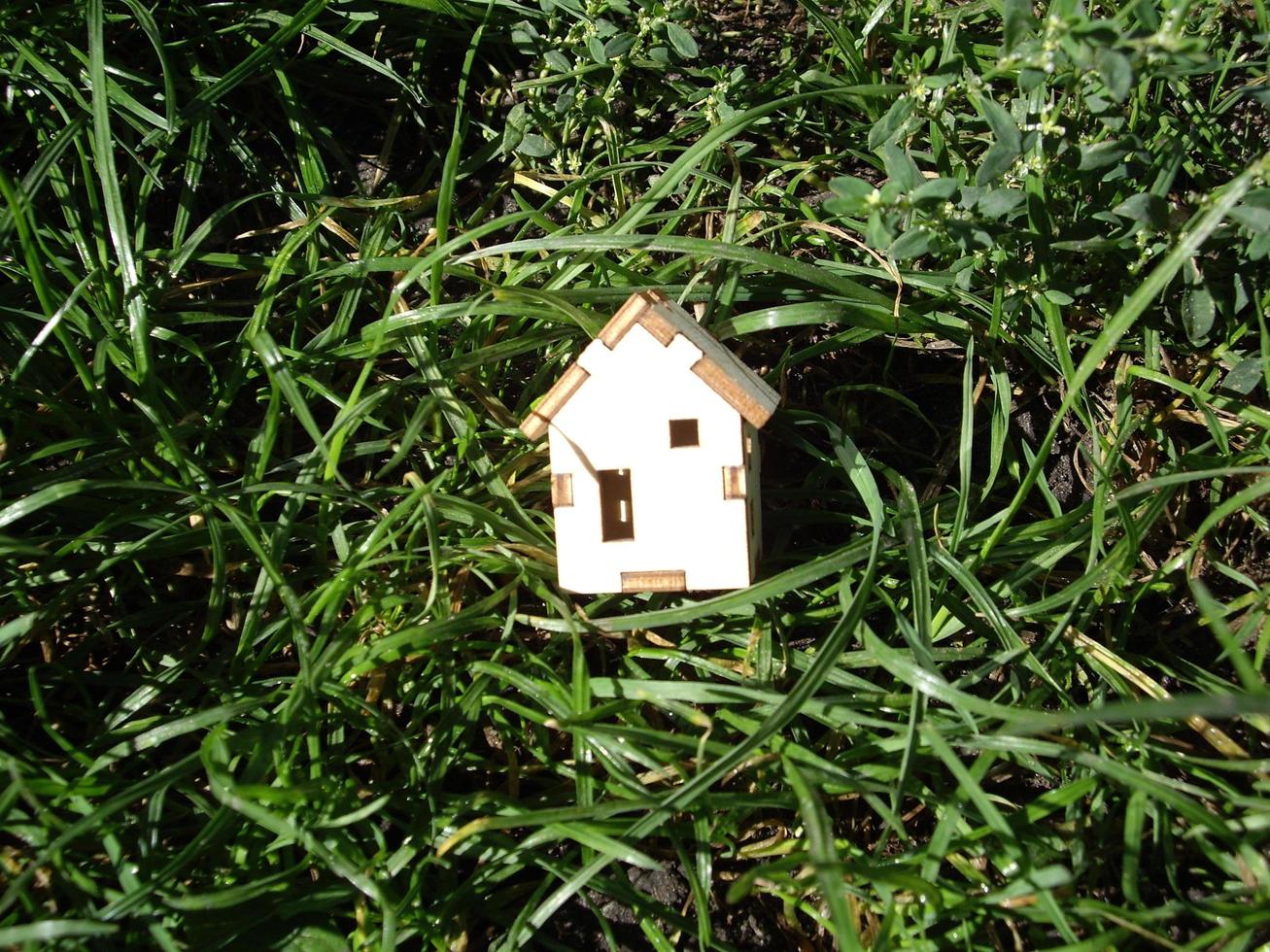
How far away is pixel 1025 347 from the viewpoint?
185 cm

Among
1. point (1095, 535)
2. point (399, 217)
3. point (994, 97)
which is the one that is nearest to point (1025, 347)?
point (1095, 535)

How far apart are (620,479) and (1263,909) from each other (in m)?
1.13

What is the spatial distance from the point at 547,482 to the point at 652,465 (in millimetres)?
327

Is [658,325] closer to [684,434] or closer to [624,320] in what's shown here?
[624,320]

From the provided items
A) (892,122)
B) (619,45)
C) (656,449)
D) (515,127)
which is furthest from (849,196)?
(515,127)

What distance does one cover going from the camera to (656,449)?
1548 mm

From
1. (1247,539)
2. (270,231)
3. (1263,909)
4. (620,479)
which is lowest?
(1263,909)

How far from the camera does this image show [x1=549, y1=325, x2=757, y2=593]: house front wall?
153 centimetres

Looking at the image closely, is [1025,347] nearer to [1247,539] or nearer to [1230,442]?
[1230,442]

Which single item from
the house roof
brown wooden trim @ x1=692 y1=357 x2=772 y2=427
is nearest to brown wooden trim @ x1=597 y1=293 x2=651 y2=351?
the house roof

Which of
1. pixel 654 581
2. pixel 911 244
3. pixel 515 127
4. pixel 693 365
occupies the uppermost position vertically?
pixel 515 127

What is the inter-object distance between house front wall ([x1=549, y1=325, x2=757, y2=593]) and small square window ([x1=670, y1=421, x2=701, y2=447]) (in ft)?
0.19

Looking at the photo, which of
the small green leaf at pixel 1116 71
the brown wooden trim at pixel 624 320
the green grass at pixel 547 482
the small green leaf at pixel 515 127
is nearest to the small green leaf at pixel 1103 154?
the green grass at pixel 547 482

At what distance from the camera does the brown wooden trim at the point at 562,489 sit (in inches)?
62.4
